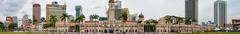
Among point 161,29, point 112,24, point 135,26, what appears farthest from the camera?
point 112,24

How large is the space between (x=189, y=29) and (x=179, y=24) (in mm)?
4066

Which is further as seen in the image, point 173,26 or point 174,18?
point 174,18

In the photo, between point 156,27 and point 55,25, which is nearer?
point 156,27

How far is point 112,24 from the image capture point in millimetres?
169000

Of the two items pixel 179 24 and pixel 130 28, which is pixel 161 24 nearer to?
pixel 130 28

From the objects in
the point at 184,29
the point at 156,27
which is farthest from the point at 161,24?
the point at 184,29

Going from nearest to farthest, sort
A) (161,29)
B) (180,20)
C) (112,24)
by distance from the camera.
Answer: (161,29) → (112,24) → (180,20)

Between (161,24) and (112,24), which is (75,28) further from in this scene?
(161,24)

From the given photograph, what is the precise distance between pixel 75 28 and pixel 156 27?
34.1 m

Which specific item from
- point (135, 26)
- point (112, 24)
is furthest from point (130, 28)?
point (112, 24)

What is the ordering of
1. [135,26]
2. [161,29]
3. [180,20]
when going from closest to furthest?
[161,29] < [135,26] < [180,20]

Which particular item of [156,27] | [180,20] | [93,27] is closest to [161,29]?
[156,27]

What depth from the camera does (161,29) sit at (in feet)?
485

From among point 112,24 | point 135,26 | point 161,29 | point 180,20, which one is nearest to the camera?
point 161,29
